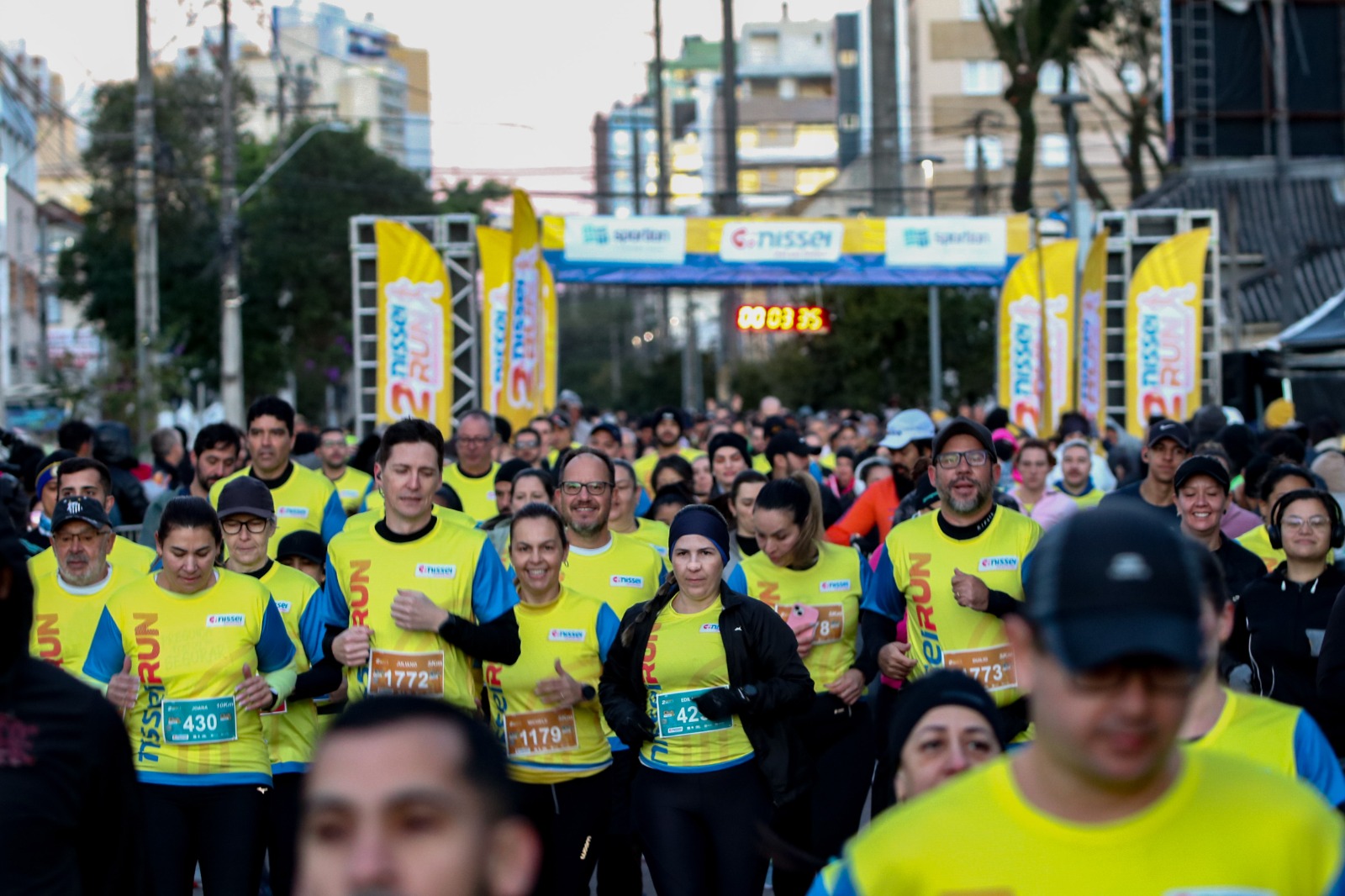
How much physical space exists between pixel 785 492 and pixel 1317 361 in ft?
39.7

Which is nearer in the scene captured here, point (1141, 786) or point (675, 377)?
point (1141, 786)

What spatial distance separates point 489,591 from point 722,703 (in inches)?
36.5

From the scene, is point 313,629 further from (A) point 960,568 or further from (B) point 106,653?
(A) point 960,568

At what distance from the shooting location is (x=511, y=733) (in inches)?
258

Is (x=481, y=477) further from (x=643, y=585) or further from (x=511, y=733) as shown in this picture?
(x=511, y=733)

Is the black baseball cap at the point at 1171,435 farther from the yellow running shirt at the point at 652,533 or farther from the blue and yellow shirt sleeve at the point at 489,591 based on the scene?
the blue and yellow shirt sleeve at the point at 489,591

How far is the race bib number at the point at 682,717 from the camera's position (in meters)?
6.30

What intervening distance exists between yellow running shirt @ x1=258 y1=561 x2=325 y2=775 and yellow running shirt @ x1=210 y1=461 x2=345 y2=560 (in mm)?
1858

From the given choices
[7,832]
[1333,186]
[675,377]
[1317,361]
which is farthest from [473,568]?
[675,377]

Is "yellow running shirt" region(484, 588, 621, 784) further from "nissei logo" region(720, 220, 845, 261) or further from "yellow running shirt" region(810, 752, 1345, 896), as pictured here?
"nissei logo" region(720, 220, 845, 261)

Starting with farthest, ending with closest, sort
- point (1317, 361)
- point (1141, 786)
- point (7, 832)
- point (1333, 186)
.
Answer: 1. point (1333, 186)
2. point (1317, 361)
3. point (7, 832)
4. point (1141, 786)

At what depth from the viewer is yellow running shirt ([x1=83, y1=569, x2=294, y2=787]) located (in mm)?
6047

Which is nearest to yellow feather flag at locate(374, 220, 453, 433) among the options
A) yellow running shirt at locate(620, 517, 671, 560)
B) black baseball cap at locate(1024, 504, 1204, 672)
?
yellow running shirt at locate(620, 517, 671, 560)

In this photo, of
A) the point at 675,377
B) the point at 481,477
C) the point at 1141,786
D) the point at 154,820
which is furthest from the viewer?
the point at 675,377
